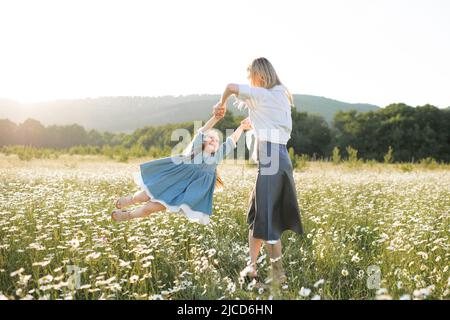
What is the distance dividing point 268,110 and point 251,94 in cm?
22

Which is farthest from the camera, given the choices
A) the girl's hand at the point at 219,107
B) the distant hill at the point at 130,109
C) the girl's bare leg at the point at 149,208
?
the distant hill at the point at 130,109

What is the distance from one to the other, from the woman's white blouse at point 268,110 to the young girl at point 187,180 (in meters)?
Result: 0.36

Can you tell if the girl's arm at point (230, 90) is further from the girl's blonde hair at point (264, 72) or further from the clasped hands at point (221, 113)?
the girl's blonde hair at point (264, 72)

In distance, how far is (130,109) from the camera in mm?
100000

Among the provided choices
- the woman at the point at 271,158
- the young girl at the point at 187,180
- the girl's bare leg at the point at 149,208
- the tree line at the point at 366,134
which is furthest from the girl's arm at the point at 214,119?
the tree line at the point at 366,134

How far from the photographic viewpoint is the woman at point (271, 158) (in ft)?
13.6

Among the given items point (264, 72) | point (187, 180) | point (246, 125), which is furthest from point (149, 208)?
point (264, 72)

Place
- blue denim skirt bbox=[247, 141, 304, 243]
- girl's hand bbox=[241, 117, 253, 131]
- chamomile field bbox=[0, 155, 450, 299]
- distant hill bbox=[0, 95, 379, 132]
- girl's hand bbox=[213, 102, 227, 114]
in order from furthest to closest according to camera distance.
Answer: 1. distant hill bbox=[0, 95, 379, 132]
2. girl's hand bbox=[241, 117, 253, 131]
3. girl's hand bbox=[213, 102, 227, 114]
4. blue denim skirt bbox=[247, 141, 304, 243]
5. chamomile field bbox=[0, 155, 450, 299]

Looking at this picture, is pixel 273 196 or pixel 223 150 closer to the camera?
pixel 273 196

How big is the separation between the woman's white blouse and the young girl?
359 millimetres

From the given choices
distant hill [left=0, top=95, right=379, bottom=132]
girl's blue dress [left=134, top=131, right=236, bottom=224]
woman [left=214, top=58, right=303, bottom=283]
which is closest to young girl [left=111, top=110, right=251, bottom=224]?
girl's blue dress [left=134, top=131, right=236, bottom=224]

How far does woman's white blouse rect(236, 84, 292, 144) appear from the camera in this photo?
4.10m

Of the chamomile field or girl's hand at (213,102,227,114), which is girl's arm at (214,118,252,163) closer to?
girl's hand at (213,102,227,114)

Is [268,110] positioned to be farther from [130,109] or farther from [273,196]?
[130,109]
